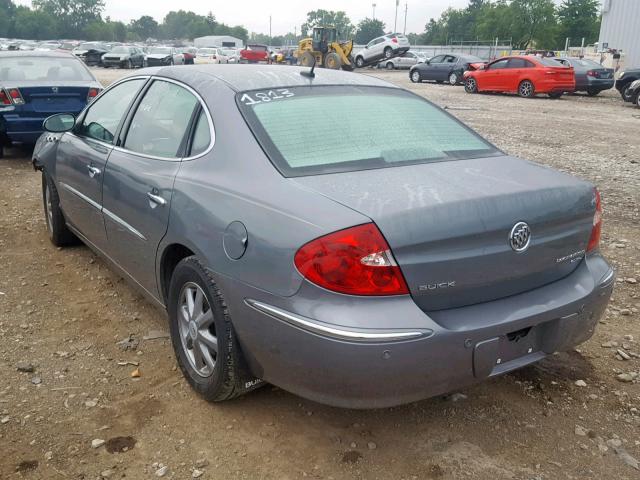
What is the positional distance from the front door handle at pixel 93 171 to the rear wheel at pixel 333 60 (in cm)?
2793

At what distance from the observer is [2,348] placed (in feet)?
11.8

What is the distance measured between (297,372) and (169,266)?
3.81 ft

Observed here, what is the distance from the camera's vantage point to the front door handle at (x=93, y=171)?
3.89m

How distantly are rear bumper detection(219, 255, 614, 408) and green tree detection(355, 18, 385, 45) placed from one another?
122179 millimetres

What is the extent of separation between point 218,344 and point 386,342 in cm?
85

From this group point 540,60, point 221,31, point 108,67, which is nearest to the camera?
point 540,60

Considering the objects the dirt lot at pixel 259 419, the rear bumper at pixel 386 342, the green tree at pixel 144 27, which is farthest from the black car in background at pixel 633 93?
the green tree at pixel 144 27

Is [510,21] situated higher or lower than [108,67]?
higher

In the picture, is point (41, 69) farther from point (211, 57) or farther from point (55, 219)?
point (211, 57)

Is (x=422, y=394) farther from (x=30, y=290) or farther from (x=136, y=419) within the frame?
(x=30, y=290)

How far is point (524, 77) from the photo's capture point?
21000mm

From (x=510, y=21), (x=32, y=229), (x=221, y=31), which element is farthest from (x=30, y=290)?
(x=221, y=31)

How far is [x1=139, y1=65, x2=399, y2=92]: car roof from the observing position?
325cm

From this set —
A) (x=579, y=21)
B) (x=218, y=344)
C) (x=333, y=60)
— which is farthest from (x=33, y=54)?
(x=579, y=21)
